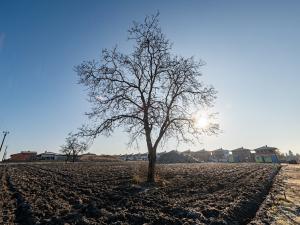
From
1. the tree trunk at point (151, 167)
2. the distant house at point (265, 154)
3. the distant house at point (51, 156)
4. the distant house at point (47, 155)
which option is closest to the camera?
the tree trunk at point (151, 167)

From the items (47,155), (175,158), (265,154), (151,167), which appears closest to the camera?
(151,167)

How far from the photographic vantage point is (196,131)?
62.8ft

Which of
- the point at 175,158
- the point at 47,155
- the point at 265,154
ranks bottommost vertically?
the point at 175,158

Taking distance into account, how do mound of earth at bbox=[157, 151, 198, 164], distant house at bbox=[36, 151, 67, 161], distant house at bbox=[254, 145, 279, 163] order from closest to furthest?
distant house at bbox=[254, 145, 279, 163]
mound of earth at bbox=[157, 151, 198, 164]
distant house at bbox=[36, 151, 67, 161]

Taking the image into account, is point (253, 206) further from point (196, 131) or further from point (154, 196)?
point (196, 131)

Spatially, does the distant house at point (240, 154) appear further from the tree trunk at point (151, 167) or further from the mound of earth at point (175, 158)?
the tree trunk at point (151, 167)

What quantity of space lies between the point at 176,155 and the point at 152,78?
247 ft

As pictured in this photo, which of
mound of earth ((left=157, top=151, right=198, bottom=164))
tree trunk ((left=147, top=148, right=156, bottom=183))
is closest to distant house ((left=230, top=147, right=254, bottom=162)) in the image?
mound of earth ((left=157, top=151, right=198, bottom=164))

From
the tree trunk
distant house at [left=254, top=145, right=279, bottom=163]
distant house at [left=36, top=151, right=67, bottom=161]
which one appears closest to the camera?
the tree trunk

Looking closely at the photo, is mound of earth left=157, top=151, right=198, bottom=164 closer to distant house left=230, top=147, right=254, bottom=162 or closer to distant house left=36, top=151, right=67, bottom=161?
distant house left=230, top=147, right=254, bottom=162

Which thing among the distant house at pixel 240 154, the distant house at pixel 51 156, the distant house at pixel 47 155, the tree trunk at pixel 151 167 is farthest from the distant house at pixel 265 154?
the distant house at pixel 47 155

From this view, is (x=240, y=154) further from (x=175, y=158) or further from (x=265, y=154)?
(x=175, y=158)

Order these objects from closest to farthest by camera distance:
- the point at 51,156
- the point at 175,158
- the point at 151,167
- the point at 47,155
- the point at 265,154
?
the point at 151,167
the point at 265,154
the point at 175,158
the point at 47,155
the point at 51,156

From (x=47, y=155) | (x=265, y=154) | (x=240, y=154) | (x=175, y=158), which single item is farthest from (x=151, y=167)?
(x=47, y=155)
